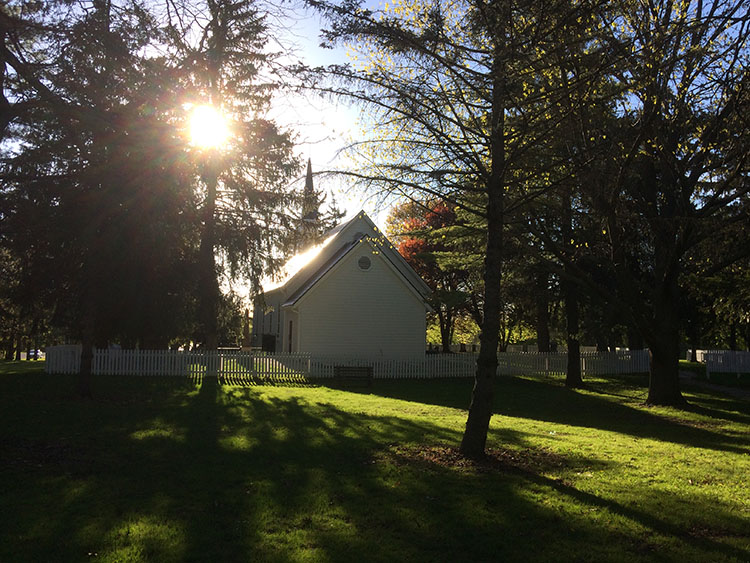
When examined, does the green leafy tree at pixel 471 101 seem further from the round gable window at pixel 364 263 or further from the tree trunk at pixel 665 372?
the round gable window at pixel 364 263

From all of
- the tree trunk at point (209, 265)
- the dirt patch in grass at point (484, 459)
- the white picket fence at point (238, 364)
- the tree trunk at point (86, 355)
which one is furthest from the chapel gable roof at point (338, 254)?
the dirt patch in grass at point (484, 459)

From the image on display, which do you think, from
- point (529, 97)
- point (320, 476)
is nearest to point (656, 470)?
point (320, 476)

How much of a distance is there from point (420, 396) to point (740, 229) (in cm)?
1055

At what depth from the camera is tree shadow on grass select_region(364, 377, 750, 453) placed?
12421 mm

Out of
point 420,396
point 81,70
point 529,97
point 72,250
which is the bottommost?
point 420,396

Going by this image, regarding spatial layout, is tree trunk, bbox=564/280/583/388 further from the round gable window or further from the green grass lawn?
the green grass lawn

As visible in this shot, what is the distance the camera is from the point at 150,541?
521 centimetres

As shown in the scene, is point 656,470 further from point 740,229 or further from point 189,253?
point 189,253

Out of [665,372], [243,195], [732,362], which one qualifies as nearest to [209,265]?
[243,195]

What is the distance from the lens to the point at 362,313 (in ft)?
90.0

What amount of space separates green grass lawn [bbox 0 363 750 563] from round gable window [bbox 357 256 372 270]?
44.8 ft

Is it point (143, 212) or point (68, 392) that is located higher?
point (143, 212)

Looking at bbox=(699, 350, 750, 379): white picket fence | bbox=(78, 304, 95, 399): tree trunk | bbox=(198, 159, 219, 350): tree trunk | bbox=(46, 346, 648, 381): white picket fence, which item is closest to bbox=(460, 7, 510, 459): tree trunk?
bbox=(78, 304, 95, 399): tree trunk

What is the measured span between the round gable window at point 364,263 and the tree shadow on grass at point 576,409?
5.98 metres
